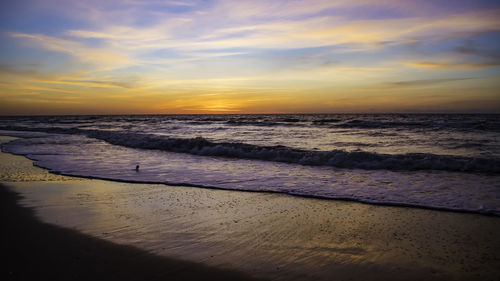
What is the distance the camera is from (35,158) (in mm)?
11984

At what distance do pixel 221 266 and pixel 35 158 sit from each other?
11.9 m

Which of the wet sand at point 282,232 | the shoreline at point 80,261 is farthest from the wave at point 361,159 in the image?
the shoreline at point 80,261

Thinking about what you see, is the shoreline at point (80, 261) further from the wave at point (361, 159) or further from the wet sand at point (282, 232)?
the wave at point (361, 159)

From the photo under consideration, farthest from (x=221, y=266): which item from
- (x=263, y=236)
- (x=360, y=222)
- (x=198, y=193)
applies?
(x=198, y=193)

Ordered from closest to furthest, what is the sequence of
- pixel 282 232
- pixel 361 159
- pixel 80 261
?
1. pixel 80 261
2. pixel 282 232
3. pixel 361 159

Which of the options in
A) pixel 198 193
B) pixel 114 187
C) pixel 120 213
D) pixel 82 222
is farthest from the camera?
pixel 114 187

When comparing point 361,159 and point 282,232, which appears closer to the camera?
point 282,232

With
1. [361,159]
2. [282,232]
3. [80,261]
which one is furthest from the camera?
[361,159]

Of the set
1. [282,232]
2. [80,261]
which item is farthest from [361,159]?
[80,261]

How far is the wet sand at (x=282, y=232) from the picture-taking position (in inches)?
132

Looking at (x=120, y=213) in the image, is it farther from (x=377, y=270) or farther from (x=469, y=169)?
(x=469, y=169)

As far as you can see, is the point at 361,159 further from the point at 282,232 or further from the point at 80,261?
the point at 80,261

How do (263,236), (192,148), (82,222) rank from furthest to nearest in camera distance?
(192,148), (82,222), (263,236)

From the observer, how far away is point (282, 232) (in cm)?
434
